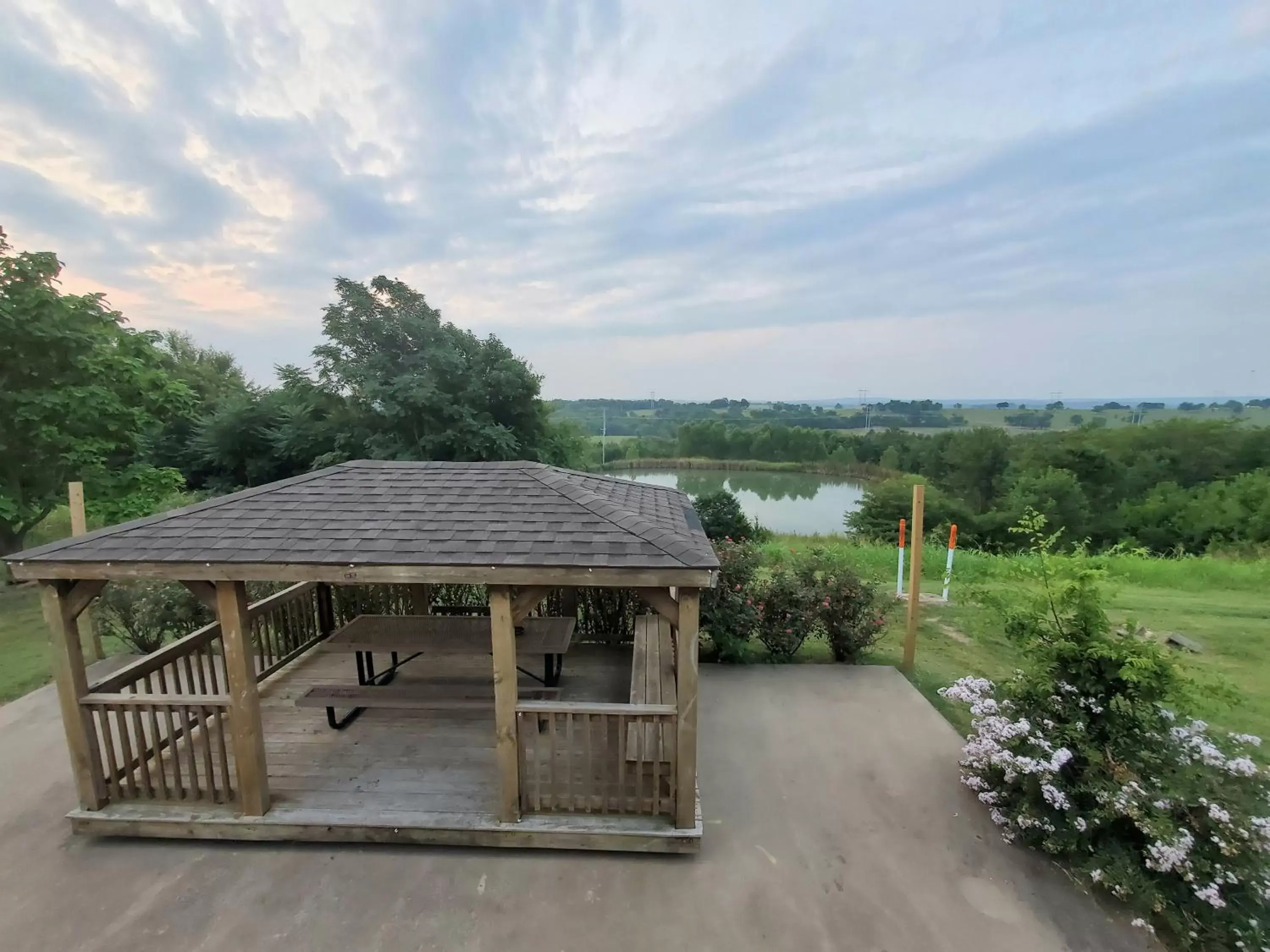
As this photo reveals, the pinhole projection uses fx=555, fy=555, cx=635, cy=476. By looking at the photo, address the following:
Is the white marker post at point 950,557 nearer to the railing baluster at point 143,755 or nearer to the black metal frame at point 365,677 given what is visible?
the black metal frame at point 365,677

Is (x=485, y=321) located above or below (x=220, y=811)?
above

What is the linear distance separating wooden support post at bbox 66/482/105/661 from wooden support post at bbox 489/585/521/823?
15.5 feet

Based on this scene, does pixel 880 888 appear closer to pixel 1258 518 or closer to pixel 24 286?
pixel 24 286

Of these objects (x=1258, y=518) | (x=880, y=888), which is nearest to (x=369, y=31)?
(x=880, y=888)

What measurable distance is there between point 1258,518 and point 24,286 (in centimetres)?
3474

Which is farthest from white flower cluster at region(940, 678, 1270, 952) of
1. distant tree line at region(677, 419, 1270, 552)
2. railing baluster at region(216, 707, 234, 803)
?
distant tree line at region(677, 419, 1270, 552)

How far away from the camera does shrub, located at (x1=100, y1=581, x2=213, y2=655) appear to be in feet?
19.4

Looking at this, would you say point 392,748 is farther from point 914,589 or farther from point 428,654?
point 914,589

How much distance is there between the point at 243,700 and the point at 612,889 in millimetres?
2353

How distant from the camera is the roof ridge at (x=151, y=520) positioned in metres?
3.07

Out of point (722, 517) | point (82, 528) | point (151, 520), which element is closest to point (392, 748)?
point (151, 520)

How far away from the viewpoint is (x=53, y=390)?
907 cm

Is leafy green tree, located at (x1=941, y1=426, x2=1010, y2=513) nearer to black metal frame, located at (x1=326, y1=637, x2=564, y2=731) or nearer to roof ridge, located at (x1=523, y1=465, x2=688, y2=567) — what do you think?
black metal frame, located at (x1=326, y1=637, x2=564, y2=731)

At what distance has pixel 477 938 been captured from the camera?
2.63 meters
